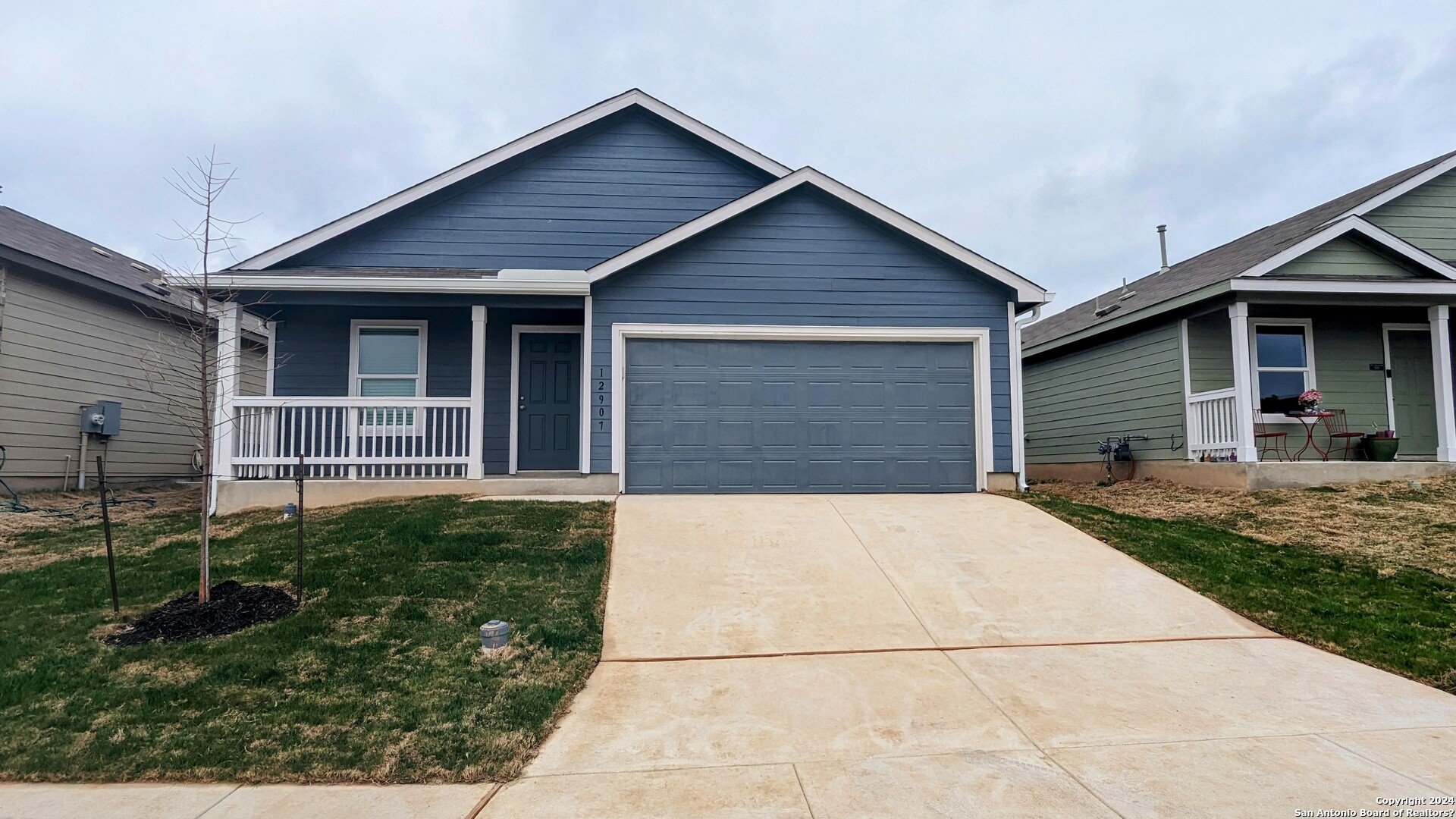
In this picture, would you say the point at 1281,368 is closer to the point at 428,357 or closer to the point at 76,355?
the point at 428,357

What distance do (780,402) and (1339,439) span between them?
9076 mm

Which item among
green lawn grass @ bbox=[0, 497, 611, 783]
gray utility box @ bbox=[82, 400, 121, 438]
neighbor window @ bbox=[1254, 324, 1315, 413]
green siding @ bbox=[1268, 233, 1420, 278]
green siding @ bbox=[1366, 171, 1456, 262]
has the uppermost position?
green siding @ bbox=[1366, 171, 1456, 262]

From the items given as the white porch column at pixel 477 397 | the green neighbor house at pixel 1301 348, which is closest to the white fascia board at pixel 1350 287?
the green neighbor house at pixel 1301 348

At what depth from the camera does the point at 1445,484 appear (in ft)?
31.4

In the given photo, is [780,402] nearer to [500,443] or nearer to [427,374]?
[500,443]

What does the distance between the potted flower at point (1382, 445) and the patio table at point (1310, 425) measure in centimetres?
52

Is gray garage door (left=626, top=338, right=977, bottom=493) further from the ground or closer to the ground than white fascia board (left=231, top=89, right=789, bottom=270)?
closer to the ground

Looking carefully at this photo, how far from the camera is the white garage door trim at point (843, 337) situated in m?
9.70

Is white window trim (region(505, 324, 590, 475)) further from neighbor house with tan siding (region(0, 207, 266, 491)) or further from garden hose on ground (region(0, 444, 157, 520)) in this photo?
garden hose on ground (region(0, 444, 157, 520))

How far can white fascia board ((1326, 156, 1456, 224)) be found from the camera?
11523 mm

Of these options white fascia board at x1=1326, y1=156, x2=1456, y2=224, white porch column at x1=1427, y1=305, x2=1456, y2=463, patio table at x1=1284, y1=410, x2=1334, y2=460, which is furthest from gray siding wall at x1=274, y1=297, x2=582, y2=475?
white porch column at x1=1427, y1=305, x2=1456, y2=463

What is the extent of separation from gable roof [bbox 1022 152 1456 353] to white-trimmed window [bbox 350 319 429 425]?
11.6 meters

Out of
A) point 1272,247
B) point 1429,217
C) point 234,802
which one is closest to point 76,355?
point 234,802

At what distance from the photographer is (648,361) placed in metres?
9.78
